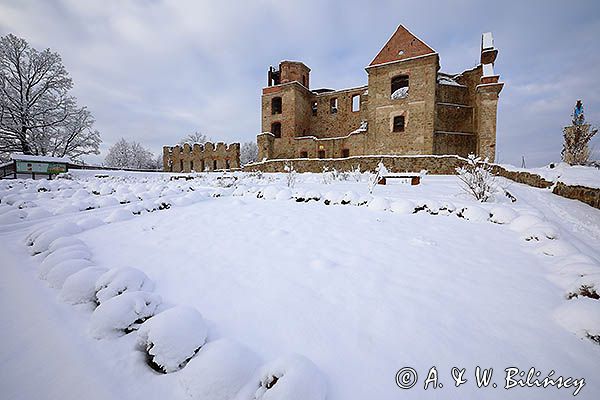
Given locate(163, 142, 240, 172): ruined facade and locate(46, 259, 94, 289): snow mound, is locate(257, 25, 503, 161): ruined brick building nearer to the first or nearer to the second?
locate(163, 142, 240, 172): ruined facade

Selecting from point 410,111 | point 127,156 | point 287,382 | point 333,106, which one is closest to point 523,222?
point 287,382

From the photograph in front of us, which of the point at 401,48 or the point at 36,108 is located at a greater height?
the point at 401,48

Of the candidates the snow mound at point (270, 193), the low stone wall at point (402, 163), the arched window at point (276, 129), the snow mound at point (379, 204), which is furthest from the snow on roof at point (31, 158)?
the snow mound at point (379, 204)

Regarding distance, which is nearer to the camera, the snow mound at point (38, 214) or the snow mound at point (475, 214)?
the snow mound at point (475, 214)

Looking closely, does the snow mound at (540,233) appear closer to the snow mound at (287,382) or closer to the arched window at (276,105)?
the snow mound at (287,382)

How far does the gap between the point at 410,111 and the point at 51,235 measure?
19347mm

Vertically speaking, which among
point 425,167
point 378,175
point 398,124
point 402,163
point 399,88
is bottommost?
point 378,175

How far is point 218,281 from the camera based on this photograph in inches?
85.3

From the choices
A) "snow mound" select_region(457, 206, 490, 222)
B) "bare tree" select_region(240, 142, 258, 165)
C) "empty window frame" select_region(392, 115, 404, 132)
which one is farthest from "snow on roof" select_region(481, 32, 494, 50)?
"bare tree" select_region(240, 142, 258, 165)

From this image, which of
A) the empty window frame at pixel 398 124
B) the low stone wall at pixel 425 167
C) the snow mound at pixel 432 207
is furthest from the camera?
the empty window frame at pixel 398 124

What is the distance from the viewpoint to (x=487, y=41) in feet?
57.1

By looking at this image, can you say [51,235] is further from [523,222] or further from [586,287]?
[523,222]

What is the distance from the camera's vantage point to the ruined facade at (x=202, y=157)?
27.0 m

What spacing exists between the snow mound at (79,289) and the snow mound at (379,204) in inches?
154
